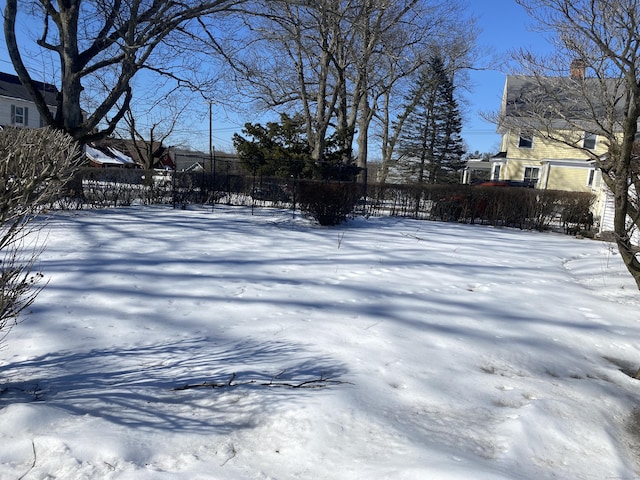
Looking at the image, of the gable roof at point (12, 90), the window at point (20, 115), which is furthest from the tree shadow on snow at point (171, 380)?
the window at point (20, 115)

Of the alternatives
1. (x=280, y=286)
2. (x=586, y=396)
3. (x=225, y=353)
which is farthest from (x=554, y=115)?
(x=225, y=353)

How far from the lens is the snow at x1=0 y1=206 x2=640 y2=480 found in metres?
2.26

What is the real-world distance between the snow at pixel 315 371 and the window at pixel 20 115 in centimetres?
3388

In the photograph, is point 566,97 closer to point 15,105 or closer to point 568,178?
point 568,178

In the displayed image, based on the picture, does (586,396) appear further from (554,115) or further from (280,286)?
(554,115)

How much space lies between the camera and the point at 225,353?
365 cm

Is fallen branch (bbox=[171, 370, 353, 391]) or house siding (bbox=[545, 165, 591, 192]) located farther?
house siding (bbox=[545, 165, 591, 192])

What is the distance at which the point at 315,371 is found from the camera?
3.40m

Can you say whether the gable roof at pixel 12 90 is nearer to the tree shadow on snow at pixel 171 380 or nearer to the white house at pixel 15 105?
the white house at pixel 15 105

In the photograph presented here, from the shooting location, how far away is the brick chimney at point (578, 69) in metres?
9.52

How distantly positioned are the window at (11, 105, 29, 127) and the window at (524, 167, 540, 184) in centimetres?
3655

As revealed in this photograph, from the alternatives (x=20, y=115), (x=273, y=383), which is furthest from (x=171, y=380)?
(x=20, y=115)

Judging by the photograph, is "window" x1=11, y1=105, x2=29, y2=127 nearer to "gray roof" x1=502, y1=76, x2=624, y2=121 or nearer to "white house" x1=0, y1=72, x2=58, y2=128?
"white house" x1=0, y1=72, x2=58, y2=128

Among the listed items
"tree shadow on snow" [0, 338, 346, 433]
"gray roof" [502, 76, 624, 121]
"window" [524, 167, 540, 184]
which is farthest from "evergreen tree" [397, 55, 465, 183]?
"tree shadow on snow" [0, 338, 346, 433]
